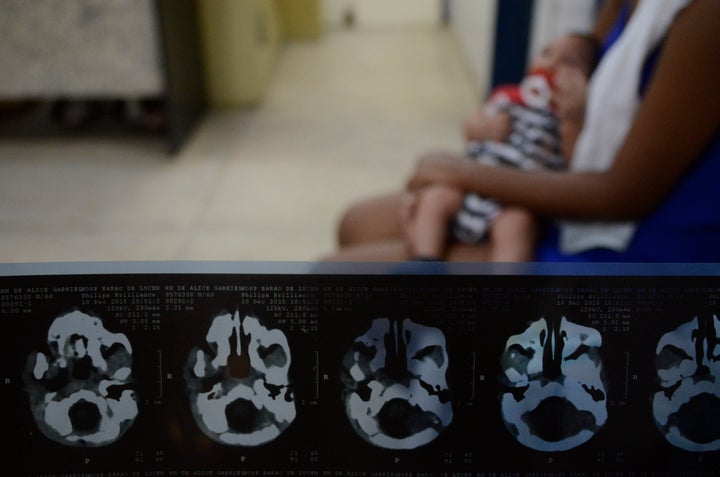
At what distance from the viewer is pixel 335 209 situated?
2.38 metres

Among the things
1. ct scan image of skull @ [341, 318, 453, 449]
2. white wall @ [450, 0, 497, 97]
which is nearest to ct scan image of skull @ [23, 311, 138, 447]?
ct scan image of skull @ [341, 318, 453, 449]

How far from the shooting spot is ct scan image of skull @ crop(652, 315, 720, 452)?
23.8 inches

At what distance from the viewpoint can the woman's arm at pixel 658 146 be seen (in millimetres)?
841

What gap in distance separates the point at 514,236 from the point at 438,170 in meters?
0.16

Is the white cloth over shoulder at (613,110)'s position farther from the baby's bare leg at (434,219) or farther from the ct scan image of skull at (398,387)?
the ct scan image of skull at (398,387)

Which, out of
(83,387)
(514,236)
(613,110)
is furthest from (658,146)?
(83,387)

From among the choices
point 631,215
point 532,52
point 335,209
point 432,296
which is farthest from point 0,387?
point 532,52

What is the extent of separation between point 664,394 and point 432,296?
0.62 ft

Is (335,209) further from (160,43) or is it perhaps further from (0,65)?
(0,65)

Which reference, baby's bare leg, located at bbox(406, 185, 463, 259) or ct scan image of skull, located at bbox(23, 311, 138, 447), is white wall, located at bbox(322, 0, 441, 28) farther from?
ct scan image of skull, located at bbox(23, 311, 138, 447)

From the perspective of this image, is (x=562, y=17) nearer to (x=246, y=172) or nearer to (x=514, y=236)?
(x=246, y=172)

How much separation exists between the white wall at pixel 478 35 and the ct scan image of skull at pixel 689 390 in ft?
7.69

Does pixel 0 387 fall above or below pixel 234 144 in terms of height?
below

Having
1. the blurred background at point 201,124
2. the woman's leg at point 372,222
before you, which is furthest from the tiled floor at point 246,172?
the woman's leg at point 372,222
